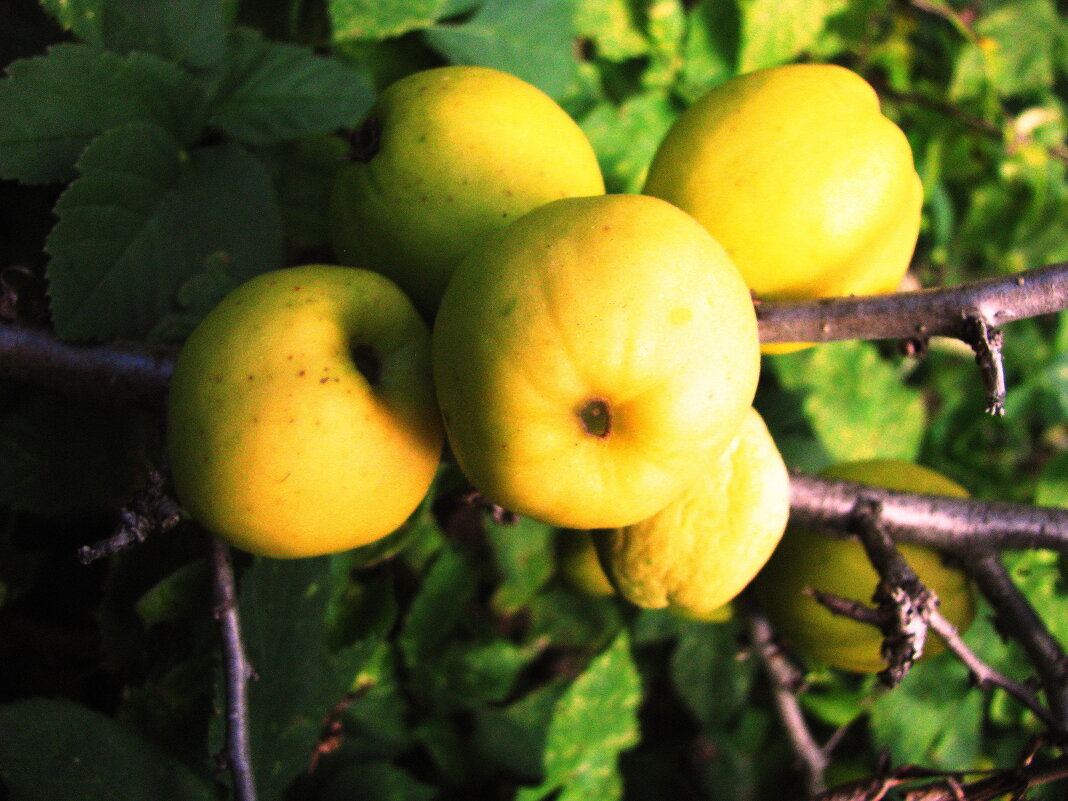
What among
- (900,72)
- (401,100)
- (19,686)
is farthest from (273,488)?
(900,72)

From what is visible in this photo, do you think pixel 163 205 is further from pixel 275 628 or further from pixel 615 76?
pixel 615 76

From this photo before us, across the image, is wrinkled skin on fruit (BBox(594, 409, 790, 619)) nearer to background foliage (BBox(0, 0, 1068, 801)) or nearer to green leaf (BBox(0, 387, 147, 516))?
background foliage (BBox(0, 0, 1068, 801))

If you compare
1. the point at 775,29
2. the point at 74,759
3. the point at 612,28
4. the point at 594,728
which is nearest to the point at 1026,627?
the point at 594,728

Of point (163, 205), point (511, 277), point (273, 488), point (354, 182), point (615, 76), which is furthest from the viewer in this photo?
point (615, 76)

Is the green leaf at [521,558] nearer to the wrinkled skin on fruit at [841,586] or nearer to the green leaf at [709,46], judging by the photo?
the wrinkled skin on fruit at [841,586]

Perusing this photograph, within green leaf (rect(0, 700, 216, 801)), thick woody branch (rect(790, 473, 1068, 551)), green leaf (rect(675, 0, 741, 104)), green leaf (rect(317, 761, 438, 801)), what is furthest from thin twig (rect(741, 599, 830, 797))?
green leaf (rect(675, 0, 741, 104))

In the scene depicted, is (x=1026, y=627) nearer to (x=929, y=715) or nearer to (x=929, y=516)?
(x=929, y=516)

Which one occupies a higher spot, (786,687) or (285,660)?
(285,660)
